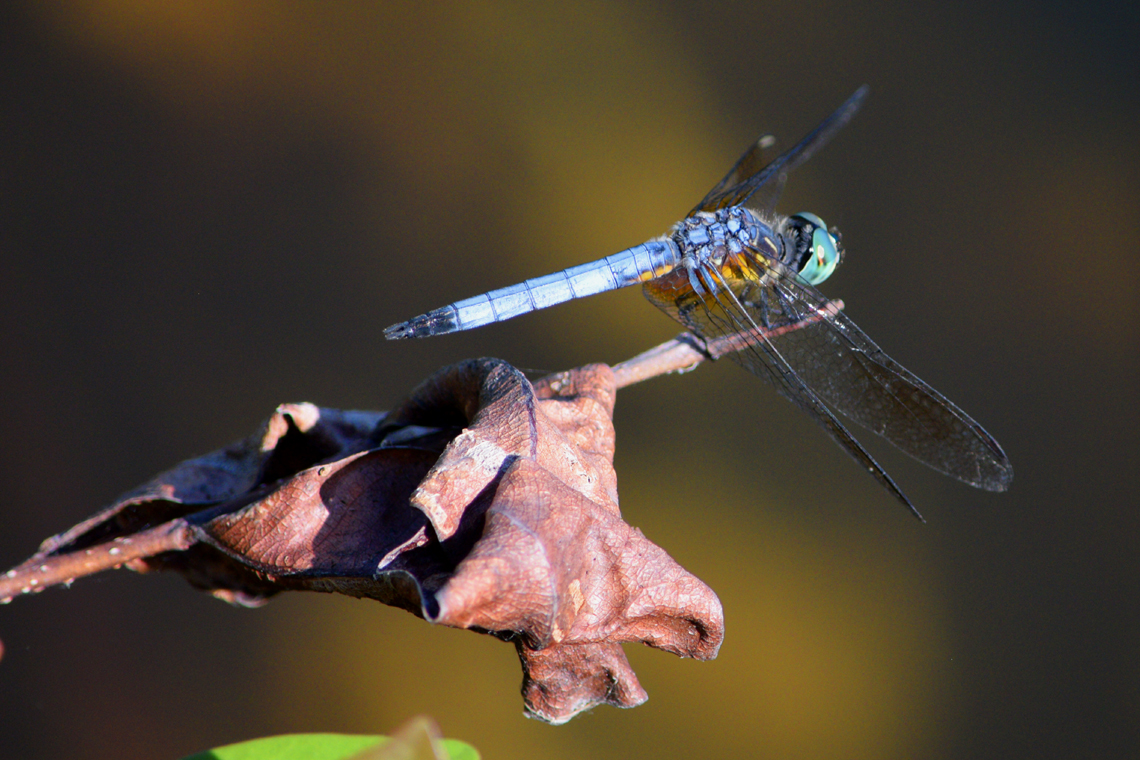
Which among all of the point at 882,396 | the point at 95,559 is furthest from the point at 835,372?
the point at 95,559

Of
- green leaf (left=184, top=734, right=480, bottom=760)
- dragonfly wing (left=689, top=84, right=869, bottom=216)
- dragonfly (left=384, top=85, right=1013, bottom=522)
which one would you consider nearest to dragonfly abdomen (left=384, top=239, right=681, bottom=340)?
dragonfly (left=384, top=85, right=1013, bottom=522)

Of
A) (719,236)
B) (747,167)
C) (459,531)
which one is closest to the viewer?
(459,531)

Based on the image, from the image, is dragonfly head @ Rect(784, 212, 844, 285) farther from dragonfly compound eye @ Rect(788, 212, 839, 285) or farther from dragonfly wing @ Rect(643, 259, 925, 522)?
dragonfly wing @ Rect(643, 259, 925, 522)

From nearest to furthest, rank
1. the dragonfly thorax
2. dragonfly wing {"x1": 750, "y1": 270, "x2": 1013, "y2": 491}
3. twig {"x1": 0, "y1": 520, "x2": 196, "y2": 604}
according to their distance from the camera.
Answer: twig {"x1": 0, "y1": 520, "x2": 196, "y2": 604}, dragonfly wing {"x1": 750, "y1": 270, "x2": 1013, "y2": 491}, the dragonfly thorax

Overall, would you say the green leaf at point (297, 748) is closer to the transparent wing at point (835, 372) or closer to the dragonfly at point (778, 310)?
the dragonfly at point (778, 310)

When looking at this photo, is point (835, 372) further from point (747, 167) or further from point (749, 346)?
point (747, 167)
